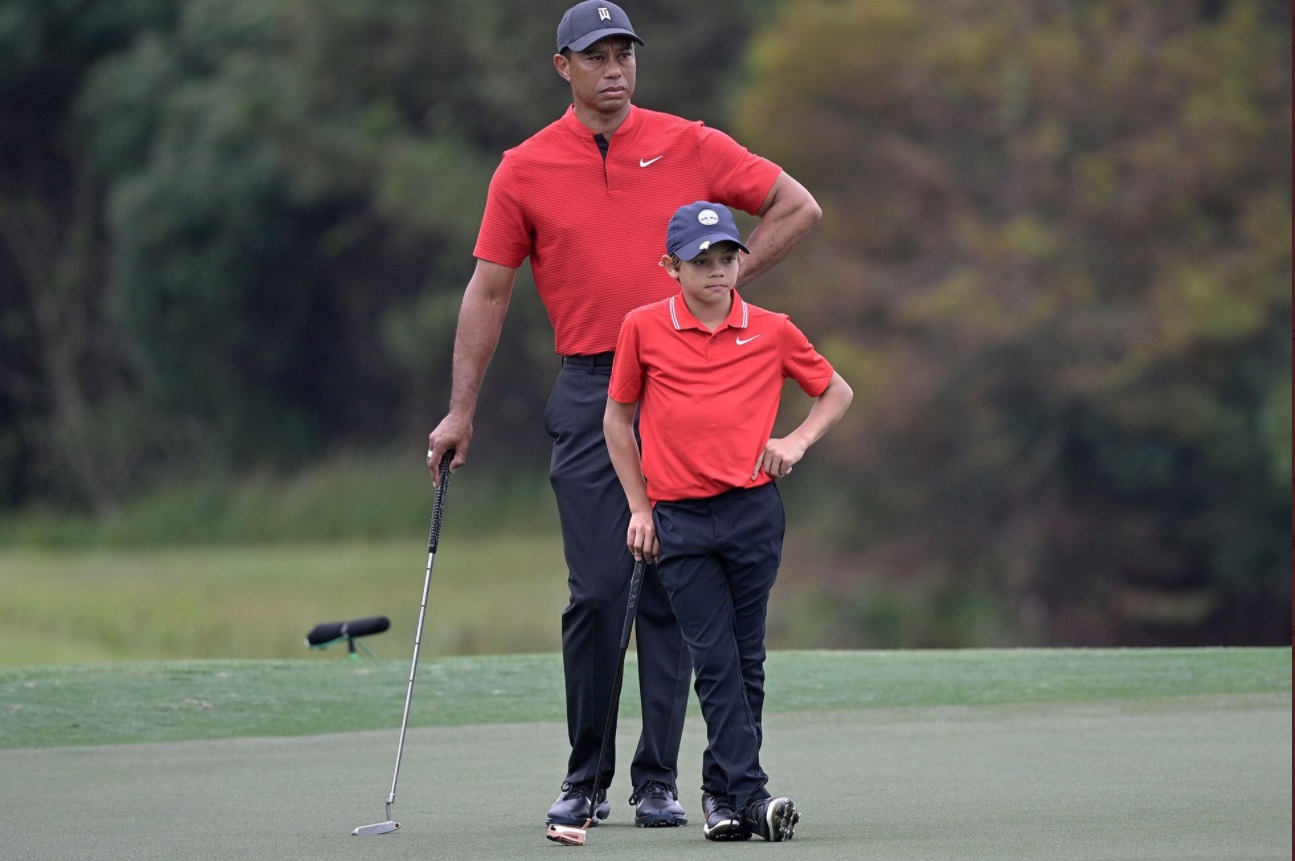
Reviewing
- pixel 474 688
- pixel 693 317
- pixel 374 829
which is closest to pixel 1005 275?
pixel 474 688

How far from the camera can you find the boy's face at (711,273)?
529 centimetres

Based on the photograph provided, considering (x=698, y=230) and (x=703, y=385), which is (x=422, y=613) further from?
(x=698, y=230)

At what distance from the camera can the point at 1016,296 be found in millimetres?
24875

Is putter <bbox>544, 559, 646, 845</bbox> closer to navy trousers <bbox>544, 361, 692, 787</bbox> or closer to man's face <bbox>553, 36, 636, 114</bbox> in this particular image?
navy trousers <bbox>544, 361, 692, 787</bbox>

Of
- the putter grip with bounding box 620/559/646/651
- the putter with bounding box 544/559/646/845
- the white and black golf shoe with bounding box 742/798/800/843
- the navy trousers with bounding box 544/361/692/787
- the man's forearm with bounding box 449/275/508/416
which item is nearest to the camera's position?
the white and black golf shoe with bounding box 742/798/800/843

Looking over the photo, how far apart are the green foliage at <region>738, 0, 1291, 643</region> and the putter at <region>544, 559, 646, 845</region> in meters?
18.6

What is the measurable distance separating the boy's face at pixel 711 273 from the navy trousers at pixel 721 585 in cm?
45

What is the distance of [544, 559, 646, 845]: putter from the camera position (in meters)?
5.16

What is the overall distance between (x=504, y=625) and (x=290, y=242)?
18575 mm

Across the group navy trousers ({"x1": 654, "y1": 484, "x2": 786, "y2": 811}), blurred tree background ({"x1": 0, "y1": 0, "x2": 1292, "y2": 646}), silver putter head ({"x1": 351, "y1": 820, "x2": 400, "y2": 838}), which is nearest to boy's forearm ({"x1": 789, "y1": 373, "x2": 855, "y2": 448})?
navy trousers ({"x1": 654, "y1": 484, "x2": 786, "y2": 811})

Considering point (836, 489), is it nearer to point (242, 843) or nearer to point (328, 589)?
point (328, 589)

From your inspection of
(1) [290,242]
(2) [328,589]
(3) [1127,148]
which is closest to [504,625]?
(2) [328,589]

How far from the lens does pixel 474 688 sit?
27.3 ft

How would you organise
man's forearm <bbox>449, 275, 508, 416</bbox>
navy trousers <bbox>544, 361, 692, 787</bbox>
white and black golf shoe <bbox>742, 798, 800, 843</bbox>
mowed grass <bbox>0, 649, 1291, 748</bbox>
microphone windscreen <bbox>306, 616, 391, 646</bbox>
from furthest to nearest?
microphone windscreen <bbox>306, 616, 391, 646</bbox> → mowed grass <bbox>0, 649, 1291, 748</bbox> → man's forearm <bbox>449, 275, 508, 416</bbox> → navy trousers <bbox>544, 361, 692, 787</bbox> → white and black golf shoe <bbox>742, 798, 800, 843</bbox>
